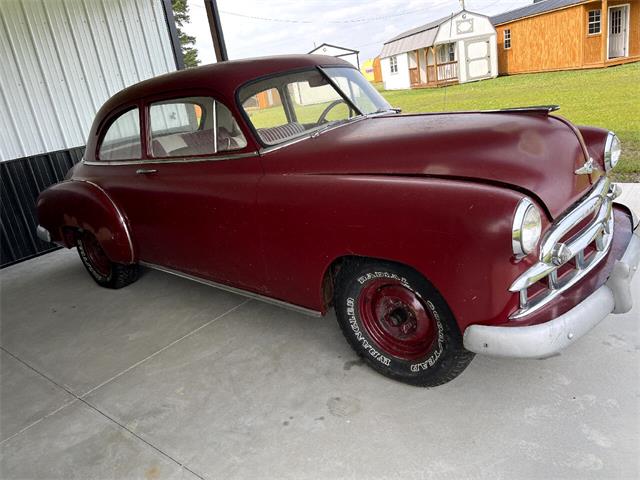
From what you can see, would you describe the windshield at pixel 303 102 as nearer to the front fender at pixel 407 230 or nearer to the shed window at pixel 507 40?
the front fender at pixel 407 230

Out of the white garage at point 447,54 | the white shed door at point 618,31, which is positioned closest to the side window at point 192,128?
the white garage at point 447,54

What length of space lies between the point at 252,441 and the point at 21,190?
16.7 feet

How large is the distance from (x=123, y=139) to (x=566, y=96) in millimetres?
8331

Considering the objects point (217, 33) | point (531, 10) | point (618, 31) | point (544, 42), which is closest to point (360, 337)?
point (217, 33)

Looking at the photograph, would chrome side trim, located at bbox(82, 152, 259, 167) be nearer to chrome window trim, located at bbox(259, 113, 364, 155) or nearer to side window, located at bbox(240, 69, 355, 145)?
chrome window trim, located at bbox(259, 113, 364, 155)

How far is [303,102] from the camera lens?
3.20m

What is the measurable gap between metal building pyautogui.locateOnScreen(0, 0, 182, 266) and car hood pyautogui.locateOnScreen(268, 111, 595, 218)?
4.69m

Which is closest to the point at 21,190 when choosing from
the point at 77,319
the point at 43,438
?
the point at 77,319

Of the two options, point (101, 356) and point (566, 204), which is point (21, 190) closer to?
point (101, 356)

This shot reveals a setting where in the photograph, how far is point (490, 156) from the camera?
2062 mm

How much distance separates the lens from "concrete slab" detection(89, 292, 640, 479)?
196 cm

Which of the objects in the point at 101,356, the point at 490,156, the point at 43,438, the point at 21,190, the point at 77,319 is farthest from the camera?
the point at 21,190

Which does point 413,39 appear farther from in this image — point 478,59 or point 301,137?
point 301,137

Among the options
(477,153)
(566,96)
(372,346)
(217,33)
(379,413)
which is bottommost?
(379,413)
